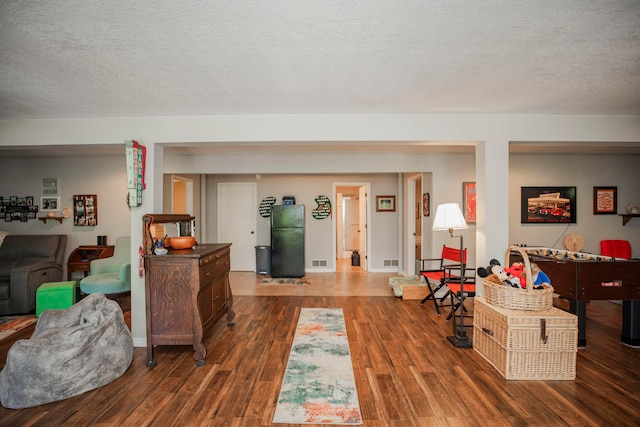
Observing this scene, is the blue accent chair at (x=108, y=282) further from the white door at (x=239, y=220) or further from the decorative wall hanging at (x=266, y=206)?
the decorative wall hanging at (x=266, y=206)

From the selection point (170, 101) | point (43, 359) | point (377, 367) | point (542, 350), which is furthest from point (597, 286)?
point (43, 359)

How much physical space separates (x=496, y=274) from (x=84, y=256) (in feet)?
20.1

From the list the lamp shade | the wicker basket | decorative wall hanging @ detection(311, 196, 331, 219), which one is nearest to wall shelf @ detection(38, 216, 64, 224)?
decorative wall hanging @ detection(311, 196, 331, 219)

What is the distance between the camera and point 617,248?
201 inches

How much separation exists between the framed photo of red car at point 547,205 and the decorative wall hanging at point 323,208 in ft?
11.9

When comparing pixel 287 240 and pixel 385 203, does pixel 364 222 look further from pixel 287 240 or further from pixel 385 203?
pixel 287 240

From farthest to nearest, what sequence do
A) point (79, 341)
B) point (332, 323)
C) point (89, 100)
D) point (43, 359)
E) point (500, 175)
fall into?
1. point (332, 323)
2. point (500, 175)
3. point (89, 100)
4. point (79, 341)
5. point (43, 359)

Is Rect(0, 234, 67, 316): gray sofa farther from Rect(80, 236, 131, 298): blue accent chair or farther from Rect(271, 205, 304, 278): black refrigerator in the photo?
Rect(271, 205, 304, 278): black refrigerator

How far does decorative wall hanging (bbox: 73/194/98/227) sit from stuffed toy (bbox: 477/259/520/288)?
19.9ft

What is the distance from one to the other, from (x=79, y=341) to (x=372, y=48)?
9.68 feet

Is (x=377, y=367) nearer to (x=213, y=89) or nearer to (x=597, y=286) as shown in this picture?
(x=597, y=286)

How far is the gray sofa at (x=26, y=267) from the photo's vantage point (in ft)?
13.9

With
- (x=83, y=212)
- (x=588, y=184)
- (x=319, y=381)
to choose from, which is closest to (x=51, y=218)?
(x=83, y=212)

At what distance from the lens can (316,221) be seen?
7.13 metres
